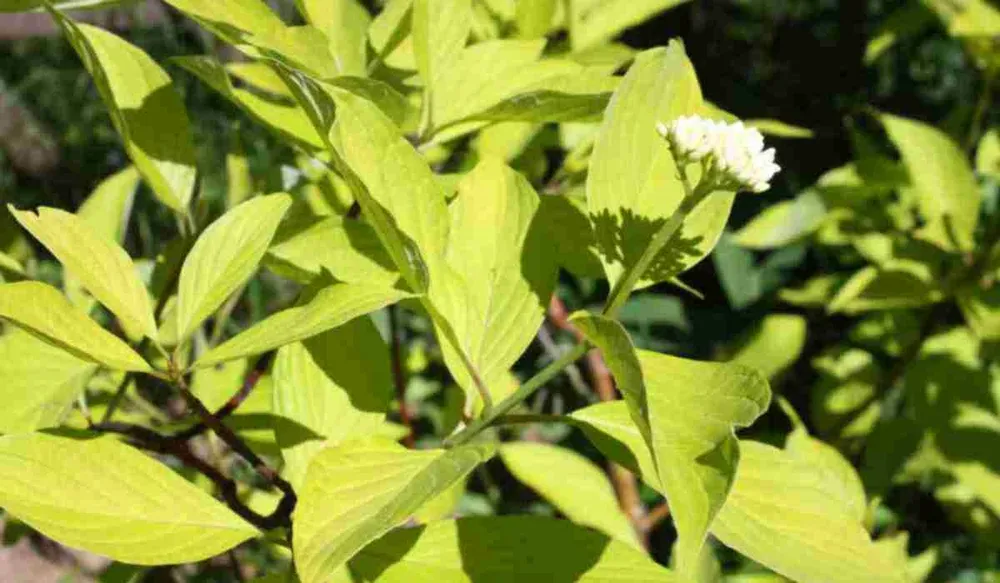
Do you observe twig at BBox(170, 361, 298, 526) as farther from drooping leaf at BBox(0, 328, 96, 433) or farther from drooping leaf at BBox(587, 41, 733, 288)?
drooping leaf at BBox(587, 41, 733, 288)

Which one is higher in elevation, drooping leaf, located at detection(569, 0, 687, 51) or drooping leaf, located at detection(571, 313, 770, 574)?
drooping leaf, located at detection(571, 313, 770, 574)

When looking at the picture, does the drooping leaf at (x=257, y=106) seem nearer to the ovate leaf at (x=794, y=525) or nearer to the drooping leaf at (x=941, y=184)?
the ovate leaf at (x=794, y=525)

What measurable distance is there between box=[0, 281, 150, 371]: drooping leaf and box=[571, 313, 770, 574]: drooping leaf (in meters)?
0.21

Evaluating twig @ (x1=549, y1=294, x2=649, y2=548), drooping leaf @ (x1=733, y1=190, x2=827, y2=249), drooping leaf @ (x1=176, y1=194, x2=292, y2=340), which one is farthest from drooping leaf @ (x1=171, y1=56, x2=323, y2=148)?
drooping leaf @ (x1=733, y1=190, x2=827, y2=249)

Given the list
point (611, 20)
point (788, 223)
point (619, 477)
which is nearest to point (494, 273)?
point (611, 20)

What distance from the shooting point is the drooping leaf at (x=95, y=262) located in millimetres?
586

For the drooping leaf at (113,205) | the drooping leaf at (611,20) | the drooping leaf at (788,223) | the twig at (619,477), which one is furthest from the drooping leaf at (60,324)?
the drooping leaf at (788,223)

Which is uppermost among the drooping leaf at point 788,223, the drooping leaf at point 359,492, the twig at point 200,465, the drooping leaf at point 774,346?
the drooping leaf at point 359,492

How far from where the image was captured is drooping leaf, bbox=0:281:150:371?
1.74 feet

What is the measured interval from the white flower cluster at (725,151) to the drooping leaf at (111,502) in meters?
0.29

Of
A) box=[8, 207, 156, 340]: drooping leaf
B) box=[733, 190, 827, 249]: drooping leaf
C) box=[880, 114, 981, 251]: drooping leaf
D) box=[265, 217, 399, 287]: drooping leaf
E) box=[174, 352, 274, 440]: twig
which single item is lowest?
box=[733, 190, 827, 249]: drooping leaf

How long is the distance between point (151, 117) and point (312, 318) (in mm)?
295

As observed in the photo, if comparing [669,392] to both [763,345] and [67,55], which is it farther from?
[67,55]

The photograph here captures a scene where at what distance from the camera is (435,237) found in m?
0.61
